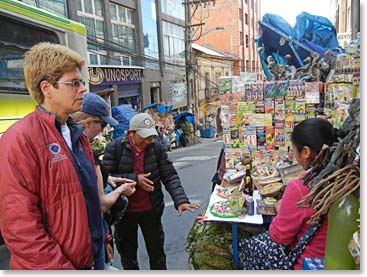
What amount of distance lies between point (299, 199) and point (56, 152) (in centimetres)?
99

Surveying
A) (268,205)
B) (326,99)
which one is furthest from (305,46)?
(268,205)

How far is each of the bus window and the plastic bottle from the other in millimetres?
2927

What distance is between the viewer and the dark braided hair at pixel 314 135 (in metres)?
1.40

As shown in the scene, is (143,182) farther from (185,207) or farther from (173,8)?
(173,8)

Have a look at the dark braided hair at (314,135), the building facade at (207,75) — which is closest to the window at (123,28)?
the building facade at (207,75)

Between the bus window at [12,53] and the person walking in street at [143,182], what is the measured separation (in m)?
1.50

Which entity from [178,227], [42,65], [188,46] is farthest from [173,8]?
[42,65]

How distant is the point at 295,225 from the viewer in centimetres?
141

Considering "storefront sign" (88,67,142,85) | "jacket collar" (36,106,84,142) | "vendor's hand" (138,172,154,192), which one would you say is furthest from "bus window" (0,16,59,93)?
"storefront sign" (88,67,142,85)

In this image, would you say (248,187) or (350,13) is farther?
(248,187)

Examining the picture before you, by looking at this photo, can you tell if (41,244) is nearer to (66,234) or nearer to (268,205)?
(66,234)

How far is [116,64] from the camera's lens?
12047 mm

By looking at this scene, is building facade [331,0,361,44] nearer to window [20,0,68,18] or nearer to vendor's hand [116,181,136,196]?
vendor's hand [116,181,136,196]

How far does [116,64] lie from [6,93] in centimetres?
924
